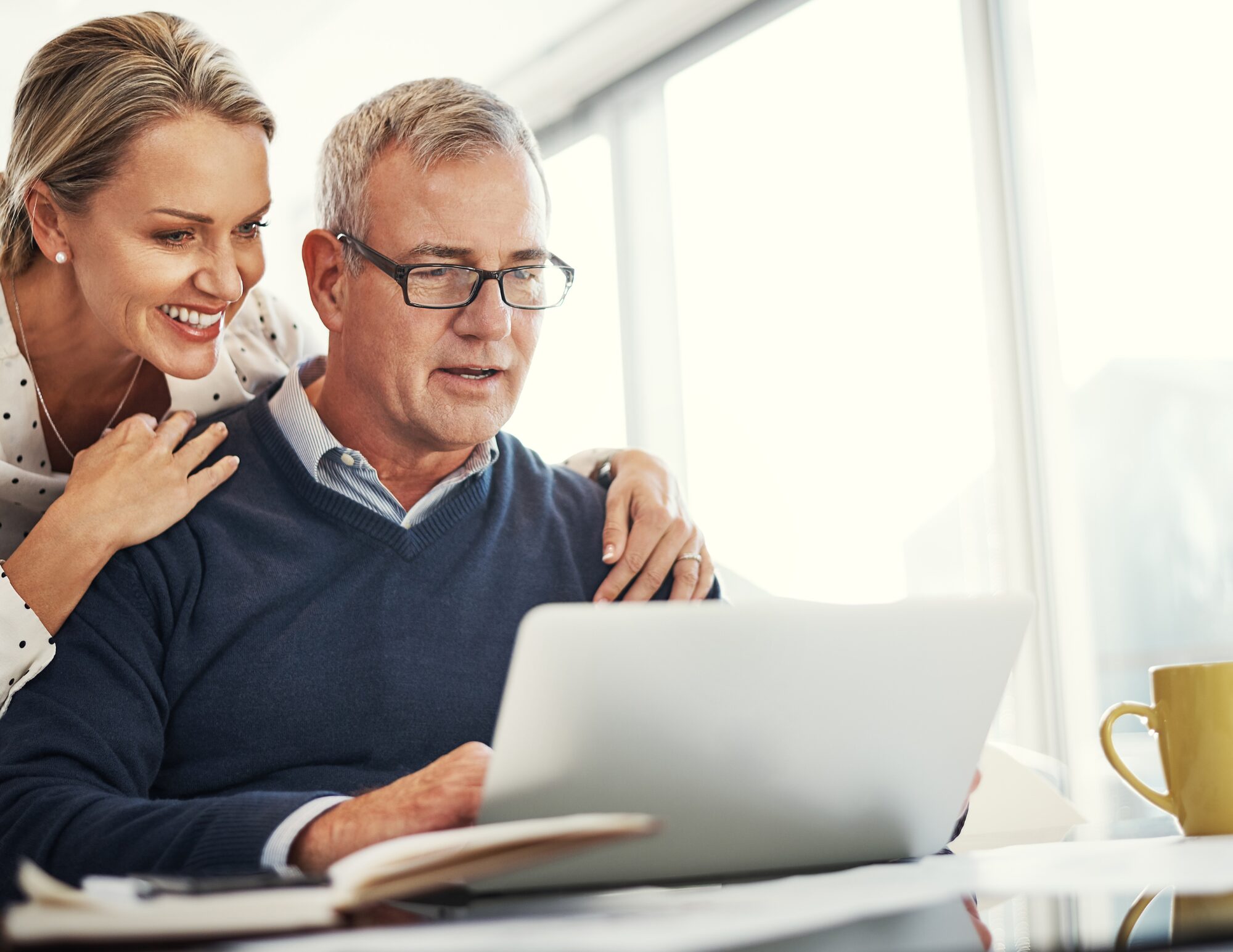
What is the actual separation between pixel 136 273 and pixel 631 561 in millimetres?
667

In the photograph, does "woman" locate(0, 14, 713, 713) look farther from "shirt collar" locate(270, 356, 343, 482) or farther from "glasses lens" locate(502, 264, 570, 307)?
"glasses lens" locate(502, 264, 570, 307)

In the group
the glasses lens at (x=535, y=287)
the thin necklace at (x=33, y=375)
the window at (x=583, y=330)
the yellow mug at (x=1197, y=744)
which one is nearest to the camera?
the yellow mug at (x=1197, y=744)

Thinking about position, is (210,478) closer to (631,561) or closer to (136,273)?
(136,273)

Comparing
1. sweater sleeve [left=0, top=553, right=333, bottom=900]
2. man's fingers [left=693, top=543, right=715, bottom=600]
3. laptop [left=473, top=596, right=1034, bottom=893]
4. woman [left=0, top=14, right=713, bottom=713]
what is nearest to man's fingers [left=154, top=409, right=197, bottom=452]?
woman [left=0, top=14, right=713, bottom=713]

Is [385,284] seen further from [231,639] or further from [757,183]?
[757,183]

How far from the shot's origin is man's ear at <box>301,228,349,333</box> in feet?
4.63

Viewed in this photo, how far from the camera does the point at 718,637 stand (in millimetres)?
621

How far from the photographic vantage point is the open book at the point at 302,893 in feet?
1.53

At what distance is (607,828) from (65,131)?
1.18 meters

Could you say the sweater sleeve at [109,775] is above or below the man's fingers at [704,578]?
below

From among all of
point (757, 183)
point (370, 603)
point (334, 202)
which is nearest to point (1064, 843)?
point (370, 603)

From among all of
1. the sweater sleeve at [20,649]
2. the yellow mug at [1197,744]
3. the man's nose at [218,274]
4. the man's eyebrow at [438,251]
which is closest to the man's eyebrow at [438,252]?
the man's eyebrow at [438,251]

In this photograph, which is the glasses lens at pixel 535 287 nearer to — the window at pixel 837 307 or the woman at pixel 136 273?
the woman at pixel 136 273

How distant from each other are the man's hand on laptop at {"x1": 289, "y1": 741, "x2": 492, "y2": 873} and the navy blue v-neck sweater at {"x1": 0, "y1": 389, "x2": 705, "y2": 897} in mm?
319
